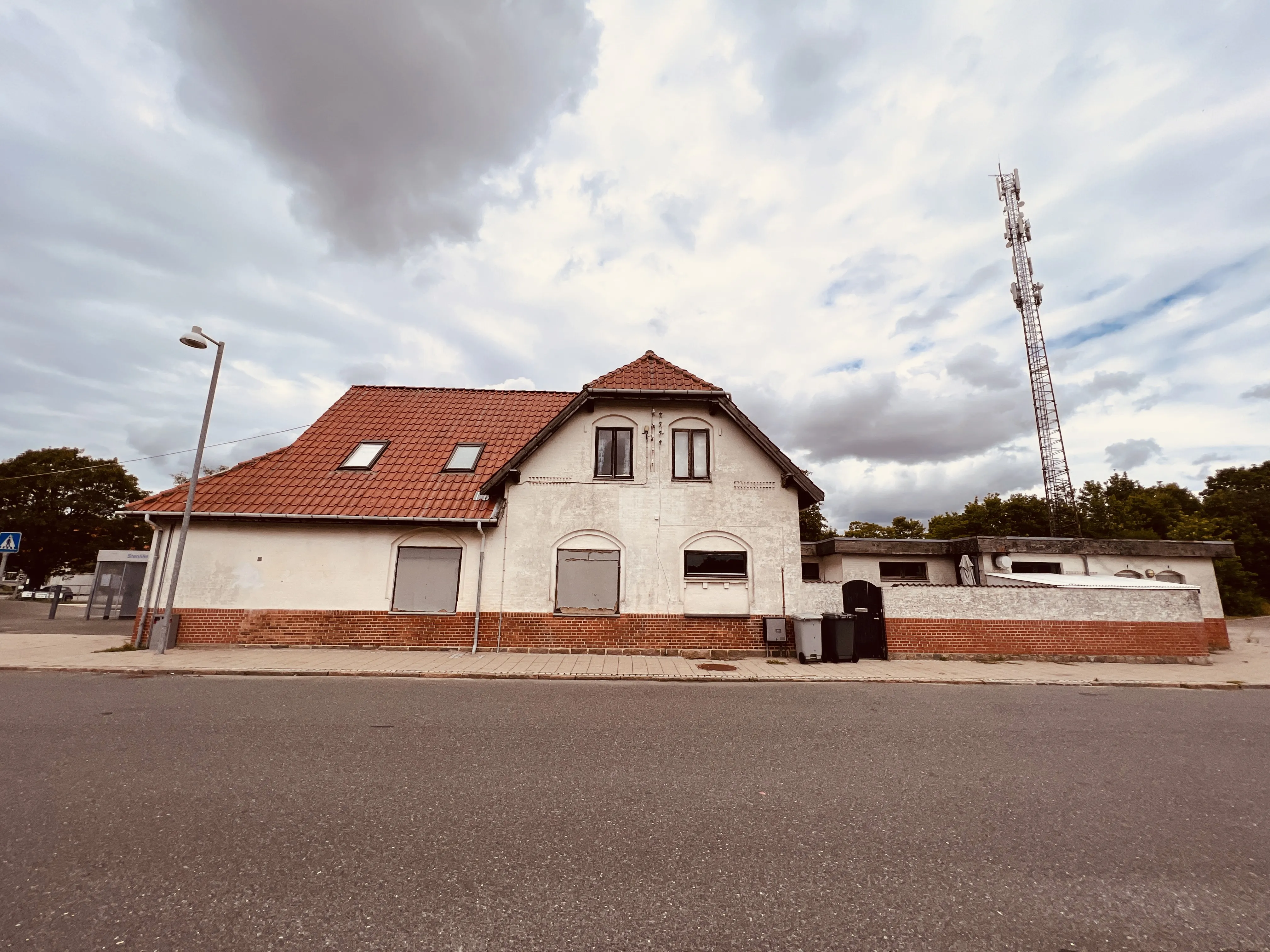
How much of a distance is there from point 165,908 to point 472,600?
1058 cm

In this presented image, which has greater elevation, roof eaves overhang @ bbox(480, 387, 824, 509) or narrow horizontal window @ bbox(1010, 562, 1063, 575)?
roof eaves overhang @ bbox(480, 387, 824, 509)

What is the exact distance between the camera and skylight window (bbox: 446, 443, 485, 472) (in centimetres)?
1529

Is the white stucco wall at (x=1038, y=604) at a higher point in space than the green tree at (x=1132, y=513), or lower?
lower

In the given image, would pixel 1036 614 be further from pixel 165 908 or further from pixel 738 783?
pixel 165 908

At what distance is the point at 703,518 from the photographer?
1382cm

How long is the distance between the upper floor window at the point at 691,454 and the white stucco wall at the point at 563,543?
0.71 ft

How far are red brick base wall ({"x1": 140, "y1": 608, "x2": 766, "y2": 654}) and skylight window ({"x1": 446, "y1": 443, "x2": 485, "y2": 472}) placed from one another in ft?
13.2

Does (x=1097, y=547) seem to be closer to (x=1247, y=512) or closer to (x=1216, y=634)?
(x=1216, y=634)

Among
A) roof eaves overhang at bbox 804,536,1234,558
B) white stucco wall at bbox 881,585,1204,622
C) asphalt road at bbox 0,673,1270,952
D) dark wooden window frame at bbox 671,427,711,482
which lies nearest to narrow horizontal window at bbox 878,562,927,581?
roof eaves overhang at bbox 804,536,1234,558

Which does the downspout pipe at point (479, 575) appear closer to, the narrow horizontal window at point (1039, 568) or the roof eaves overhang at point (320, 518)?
the roof eaves overhang at point (320, 518)

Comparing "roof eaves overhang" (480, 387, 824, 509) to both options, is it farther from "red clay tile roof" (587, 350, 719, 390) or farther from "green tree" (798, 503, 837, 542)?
Answer: "green tree" (798, 503, 837, 542)

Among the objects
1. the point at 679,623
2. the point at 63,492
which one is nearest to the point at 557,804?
the point at 679,623

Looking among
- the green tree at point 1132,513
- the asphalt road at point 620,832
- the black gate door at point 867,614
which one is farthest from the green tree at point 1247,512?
the asphalt road at point 620,832

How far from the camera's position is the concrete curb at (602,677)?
1019 cm
